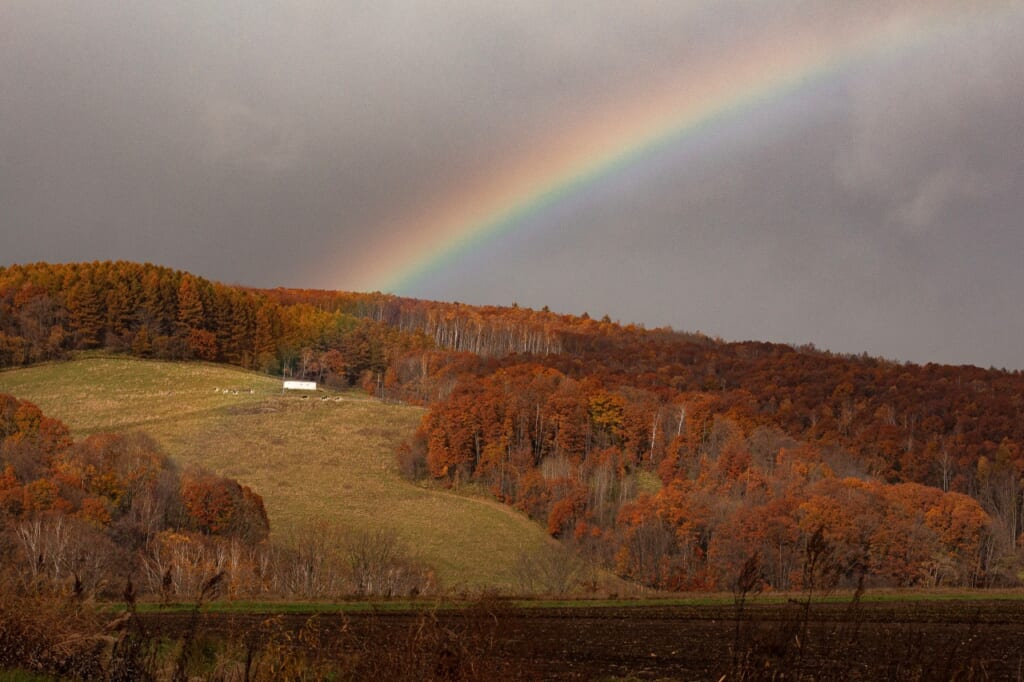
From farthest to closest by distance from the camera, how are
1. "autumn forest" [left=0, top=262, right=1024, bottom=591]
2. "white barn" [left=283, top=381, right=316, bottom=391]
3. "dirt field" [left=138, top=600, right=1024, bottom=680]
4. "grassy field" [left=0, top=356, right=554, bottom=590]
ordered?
"white barn" [left=283, top=381, right=316, bottom=391] < "grassy field" [left=0, top=356, right=554, bottom=590] < "autumn forest" [left=0, top=262, right=1024, bottom=591] < "dirt field" [left=138, top=600, right=1024, bottom=680]

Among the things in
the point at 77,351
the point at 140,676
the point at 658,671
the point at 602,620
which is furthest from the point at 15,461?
the point at 77,351

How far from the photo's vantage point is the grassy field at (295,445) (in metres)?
84.7

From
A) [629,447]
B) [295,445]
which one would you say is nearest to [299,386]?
[295,445]

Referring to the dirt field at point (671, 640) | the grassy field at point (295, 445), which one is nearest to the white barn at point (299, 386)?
the grassy field at point (295, 445)

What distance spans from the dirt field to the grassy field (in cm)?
2826

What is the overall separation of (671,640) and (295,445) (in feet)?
288

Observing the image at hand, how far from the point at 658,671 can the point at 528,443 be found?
321 ft

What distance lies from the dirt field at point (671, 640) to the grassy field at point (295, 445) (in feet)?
92.7

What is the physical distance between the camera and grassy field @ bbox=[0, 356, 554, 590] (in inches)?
3334

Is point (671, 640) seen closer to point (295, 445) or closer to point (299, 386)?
point (295, 445)

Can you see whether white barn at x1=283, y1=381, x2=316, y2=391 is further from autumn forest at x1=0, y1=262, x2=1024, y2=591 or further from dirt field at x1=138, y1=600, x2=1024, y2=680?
dirt field at x1=138, y1=600, x2=1024, y2=680

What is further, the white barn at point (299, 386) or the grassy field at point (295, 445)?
the white barn at point (299, 386)

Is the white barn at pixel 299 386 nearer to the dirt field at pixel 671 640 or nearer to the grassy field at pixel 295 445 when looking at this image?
the grassy field at pixel 295 445

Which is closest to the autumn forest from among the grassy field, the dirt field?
the dirt field
